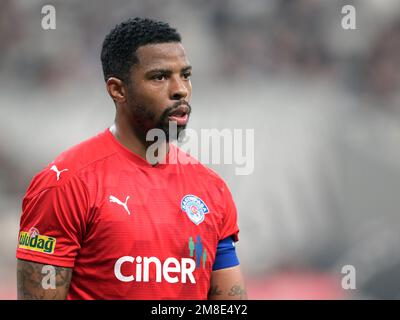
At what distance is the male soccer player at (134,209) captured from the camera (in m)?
2.94

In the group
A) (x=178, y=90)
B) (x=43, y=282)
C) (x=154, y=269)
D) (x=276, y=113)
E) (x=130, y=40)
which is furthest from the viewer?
→ (x=276, y=113)

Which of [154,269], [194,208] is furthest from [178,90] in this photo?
[154,269]

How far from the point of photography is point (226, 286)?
10.9 feet

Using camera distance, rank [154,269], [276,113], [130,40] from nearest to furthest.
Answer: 1. [154,269]
2. [130,40]
3. [276,113]

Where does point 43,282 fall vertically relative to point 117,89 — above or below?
below

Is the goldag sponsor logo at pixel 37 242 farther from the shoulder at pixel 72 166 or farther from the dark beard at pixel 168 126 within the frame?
the dark beard at pixel 168 126

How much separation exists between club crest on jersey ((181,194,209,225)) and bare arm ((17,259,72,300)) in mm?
551

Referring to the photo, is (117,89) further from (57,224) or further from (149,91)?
(57,224)

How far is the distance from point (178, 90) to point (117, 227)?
0.62 m

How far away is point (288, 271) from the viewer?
19.2 ft

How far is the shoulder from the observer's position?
9.80 feet

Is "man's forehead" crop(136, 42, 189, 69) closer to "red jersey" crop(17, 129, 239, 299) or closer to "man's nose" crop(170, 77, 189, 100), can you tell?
"man's nose" crop(170, 77, 189, 100)

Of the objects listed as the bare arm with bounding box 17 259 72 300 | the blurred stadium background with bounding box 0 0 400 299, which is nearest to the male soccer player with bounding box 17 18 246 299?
the bare arm with bounding box 17 259 72 300
